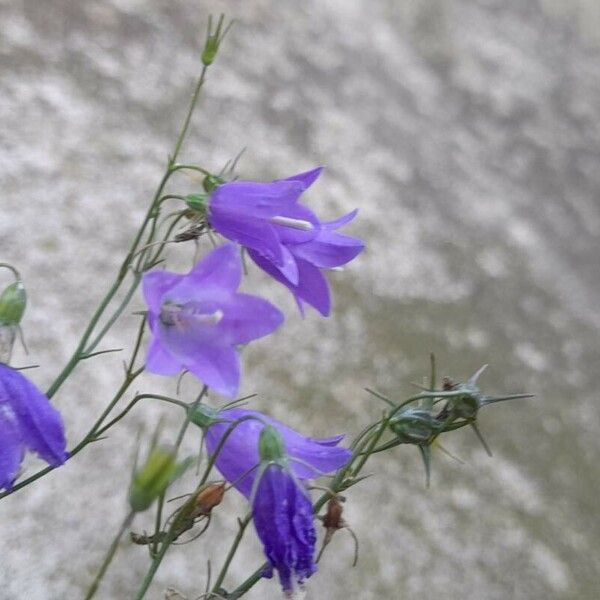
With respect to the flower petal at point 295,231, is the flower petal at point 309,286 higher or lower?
lower

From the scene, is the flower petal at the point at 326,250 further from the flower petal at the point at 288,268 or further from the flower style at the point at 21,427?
the flower style at the point at 21,427

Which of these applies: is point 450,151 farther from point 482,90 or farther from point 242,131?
point 242,131

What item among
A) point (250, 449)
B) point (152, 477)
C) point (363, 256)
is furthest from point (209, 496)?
point (363, 256)

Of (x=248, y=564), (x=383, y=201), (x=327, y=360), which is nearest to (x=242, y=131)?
(x=383, y=201)

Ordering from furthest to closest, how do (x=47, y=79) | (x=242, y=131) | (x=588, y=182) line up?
(x=588, y=182) < (x=242, y=131) < (x=47, y=79)

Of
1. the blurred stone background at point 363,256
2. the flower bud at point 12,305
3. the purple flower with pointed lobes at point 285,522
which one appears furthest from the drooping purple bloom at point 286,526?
the blurred stone background at point 363,256

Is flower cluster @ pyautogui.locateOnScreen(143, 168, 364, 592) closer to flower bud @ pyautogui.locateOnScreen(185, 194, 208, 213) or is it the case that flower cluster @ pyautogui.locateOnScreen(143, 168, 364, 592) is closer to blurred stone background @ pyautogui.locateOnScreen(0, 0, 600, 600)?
flower bud @ pyautogui.locateOnScreen(185, 194, 208, 213)
